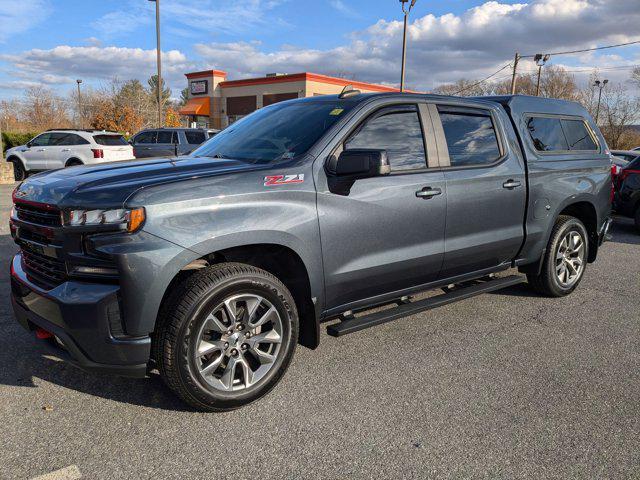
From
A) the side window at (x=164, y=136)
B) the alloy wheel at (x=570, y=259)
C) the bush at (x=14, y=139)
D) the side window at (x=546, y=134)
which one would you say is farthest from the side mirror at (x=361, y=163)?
the bush at (x=14, y=139)

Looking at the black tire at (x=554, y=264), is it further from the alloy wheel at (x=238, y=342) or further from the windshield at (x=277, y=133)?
the alloy wheel at (x=238, y=342)

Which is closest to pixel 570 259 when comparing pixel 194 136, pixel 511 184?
pixel 511 184

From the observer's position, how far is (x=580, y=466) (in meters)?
2.54

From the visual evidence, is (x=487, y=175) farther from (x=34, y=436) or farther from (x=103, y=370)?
(x=34, y=436)

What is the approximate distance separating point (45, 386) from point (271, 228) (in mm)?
1789

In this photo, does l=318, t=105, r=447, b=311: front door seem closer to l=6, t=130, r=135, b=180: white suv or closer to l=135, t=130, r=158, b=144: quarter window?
l=6, t=130, r=135, b=180: white suv

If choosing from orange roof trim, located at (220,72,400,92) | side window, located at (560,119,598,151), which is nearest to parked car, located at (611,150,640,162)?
side window, located at (560,119,598,151)

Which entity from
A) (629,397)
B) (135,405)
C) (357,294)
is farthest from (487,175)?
(135,405)

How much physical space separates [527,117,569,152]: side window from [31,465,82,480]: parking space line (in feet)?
14.8

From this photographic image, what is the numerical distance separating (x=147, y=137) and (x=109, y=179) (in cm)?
1499

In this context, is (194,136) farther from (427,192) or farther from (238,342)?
(238,342)

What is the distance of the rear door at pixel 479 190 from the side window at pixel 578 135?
3.59 ft

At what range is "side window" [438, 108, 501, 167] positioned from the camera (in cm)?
411

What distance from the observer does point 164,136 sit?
16.2 metres
